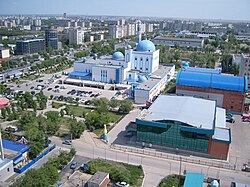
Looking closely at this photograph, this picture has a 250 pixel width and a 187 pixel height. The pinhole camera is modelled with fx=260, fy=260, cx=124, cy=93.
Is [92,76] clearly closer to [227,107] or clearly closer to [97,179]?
[227,107]

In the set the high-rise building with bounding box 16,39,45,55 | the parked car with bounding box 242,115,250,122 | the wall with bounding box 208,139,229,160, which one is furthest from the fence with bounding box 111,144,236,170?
the high-rise building with bounding box 16,39,45,55

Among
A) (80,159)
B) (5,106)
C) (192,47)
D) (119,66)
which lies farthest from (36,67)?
(192,47)

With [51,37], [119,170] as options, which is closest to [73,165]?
[119,170]

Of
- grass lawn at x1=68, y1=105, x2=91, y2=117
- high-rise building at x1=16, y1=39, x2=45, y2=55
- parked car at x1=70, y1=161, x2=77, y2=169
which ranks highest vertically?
high-rise building at x1=16, y1=39, x2=45, y2=55

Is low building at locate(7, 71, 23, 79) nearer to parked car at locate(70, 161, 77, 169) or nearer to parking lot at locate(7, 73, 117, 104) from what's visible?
parking lot at locate(7, 73, 117, 104)

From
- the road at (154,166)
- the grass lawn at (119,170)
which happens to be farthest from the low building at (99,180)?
the road at (154,166)

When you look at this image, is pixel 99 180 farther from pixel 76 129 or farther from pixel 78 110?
pixel 78 110
